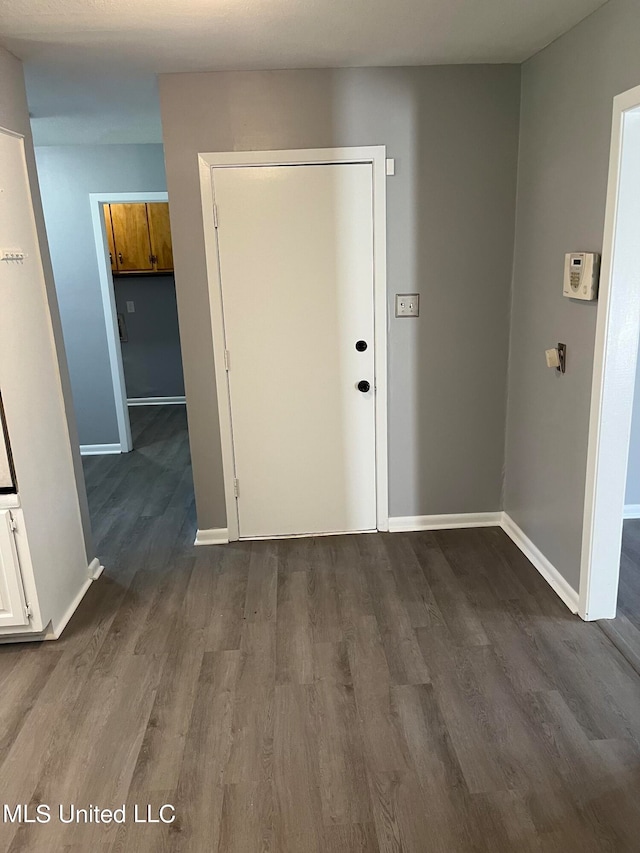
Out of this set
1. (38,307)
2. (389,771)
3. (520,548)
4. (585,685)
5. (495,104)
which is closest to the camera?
(389,771)

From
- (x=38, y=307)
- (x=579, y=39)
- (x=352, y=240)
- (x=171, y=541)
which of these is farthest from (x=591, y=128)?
(x=171, y=541)

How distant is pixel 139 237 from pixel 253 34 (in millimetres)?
4103

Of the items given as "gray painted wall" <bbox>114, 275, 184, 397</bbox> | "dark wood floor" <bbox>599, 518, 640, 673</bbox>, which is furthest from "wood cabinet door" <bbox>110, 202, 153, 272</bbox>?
"dark wood floor" <bbox>599, 518, 640, 673</bbox>

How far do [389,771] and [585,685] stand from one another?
0.83 m

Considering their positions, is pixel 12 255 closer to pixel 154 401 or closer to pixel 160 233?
pixel 160 233

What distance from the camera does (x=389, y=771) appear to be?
1943 mm

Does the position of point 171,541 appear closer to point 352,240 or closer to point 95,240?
point 352,240

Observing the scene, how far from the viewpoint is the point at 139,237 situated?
20.2 ft

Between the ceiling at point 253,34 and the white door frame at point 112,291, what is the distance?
70.6 inches

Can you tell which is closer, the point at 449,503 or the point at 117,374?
the point at 449,503

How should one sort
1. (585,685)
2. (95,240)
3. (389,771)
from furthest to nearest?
(95,240) < (585,685) < (389,771)

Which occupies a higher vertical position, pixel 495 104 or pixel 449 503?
pixel 495 104

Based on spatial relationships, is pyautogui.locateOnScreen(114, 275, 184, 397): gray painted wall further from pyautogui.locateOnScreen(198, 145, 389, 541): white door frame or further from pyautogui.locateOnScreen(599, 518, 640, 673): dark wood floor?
pyautogui.locateOnScreen(599, 518, 640, 673): dark wood floor

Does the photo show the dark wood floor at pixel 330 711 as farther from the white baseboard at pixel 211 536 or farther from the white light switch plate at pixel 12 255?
the white light switch plate at pixel 12 255
